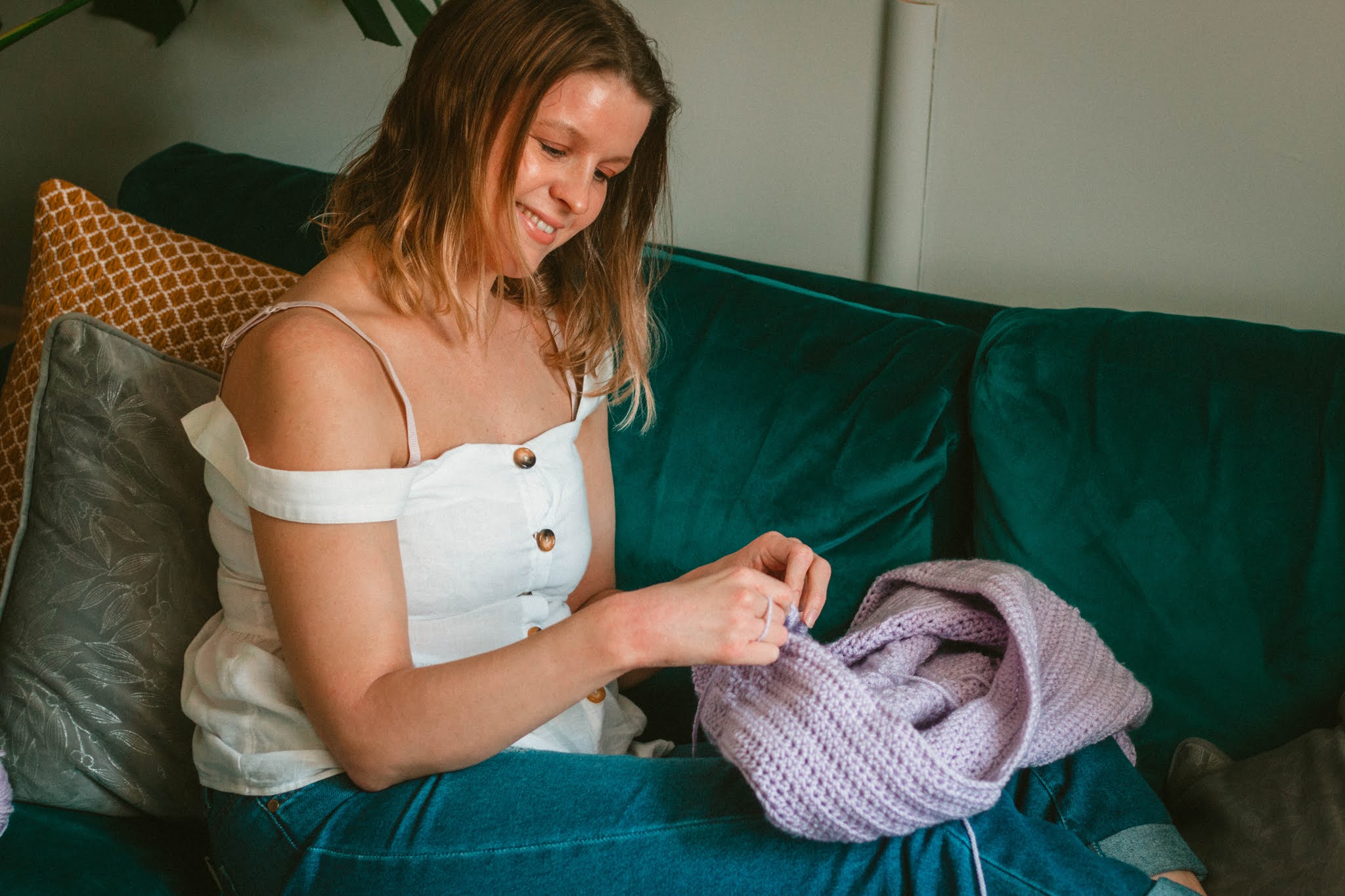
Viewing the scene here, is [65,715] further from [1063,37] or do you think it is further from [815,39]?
[1063,37]

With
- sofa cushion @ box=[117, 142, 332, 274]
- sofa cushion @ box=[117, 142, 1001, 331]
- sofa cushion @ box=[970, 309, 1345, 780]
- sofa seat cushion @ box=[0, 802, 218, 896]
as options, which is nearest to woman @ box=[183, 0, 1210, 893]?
sofa seat cushion @ box=[0, 802, 218, 896]

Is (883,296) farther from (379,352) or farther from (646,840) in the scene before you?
(646,840)

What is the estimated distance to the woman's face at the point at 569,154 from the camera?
0.98 m

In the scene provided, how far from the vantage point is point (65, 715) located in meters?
1.10

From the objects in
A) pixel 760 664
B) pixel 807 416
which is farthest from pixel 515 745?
pixel 807 416

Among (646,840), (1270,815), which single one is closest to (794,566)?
(646,840)

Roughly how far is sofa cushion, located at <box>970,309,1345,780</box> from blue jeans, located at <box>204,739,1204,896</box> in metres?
0.21

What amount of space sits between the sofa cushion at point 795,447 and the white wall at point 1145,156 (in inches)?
14.4

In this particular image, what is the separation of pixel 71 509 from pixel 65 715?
21 centimetres

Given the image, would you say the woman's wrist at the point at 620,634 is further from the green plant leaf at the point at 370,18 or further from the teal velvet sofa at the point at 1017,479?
the green plant leaf at the point at 370,18

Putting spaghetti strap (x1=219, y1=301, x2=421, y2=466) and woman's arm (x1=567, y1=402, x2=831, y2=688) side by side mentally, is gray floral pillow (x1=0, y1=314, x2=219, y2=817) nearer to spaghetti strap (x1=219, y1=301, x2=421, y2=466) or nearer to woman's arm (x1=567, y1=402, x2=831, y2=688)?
spaghetti strap (x1=219, y1=301, x2=421, y2=466)

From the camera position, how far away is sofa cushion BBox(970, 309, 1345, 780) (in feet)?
3.50

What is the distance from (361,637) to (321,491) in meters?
0.12

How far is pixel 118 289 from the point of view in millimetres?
1277
